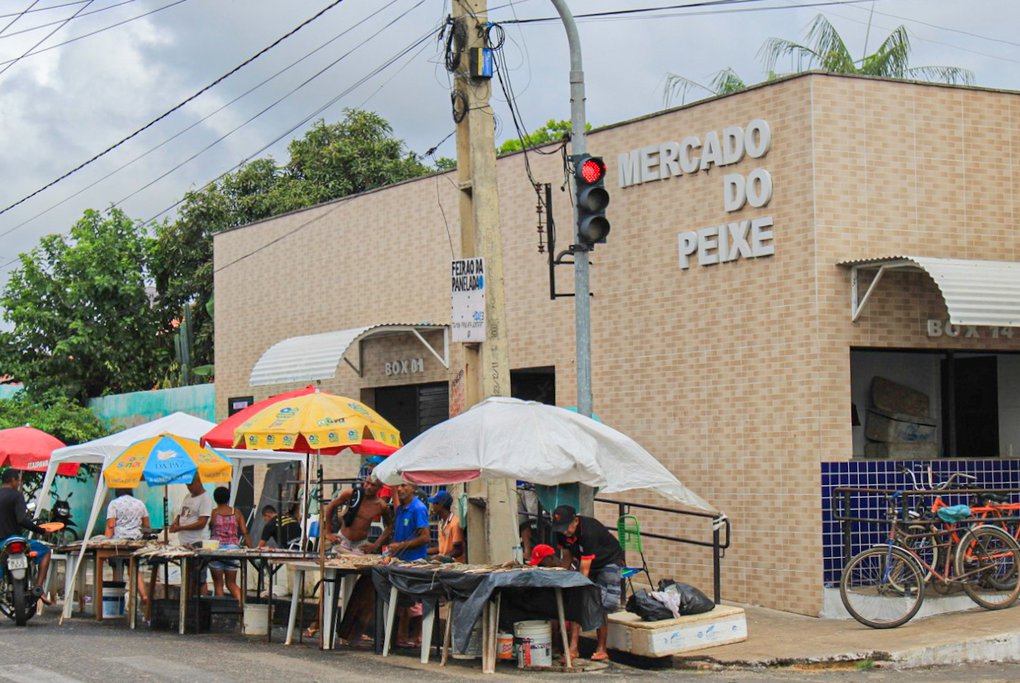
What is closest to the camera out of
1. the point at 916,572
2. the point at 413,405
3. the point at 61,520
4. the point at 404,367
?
the point at 916,572

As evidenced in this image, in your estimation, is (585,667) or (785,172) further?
(785,172)

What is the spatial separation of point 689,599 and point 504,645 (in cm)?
183

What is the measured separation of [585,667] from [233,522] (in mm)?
6814

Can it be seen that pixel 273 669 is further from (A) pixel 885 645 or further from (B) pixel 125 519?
(B) pixel 125 519

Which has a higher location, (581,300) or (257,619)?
(581,300)

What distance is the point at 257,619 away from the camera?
14.2 metres

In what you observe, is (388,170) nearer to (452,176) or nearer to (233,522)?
(452,176)

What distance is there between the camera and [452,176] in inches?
760

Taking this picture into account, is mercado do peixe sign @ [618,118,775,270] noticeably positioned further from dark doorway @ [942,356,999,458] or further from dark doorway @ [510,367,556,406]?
dark doorway @ [510,367,556,406]

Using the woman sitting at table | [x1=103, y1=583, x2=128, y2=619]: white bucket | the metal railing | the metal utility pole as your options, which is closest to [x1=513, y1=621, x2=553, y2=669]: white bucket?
the metal utility pole

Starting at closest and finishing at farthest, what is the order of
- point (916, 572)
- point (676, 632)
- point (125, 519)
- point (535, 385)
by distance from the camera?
point (676, 632), point (916, 572), point (125, 519), point (535, 385)

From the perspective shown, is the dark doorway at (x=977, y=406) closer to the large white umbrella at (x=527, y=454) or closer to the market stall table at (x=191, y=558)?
the large white umbrella at (x=527, y=454)

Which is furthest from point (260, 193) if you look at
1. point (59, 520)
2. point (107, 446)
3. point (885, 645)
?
point (885, 645)

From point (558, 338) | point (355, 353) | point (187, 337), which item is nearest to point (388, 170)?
point (187, 337)
